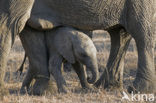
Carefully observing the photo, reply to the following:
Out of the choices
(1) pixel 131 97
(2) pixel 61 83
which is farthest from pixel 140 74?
(2) pixel 61 83

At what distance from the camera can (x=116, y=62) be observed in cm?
655

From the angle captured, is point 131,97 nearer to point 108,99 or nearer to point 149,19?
point 108,99

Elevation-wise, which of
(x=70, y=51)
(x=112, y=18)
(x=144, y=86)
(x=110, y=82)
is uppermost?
(x=112, y=18)

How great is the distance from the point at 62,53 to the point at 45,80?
461 mm

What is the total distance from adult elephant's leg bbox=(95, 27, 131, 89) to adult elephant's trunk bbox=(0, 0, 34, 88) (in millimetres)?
1993

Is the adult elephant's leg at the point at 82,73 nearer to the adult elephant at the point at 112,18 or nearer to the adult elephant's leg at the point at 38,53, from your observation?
the adult elephant at the point at 112,18

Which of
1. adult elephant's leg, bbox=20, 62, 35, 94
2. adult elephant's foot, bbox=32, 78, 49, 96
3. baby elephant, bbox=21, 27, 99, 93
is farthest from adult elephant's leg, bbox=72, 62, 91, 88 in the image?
adult elephant's leg, bbox=20, 62, 35, 94

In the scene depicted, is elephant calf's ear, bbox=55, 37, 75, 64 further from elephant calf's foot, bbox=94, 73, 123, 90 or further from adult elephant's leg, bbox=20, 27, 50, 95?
elephant calf's foot, bbox=94, 73, 123, 90

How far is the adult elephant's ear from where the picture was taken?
5.68 m

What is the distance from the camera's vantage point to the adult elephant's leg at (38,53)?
5744 millimetres

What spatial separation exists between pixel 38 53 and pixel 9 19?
1.03 meters

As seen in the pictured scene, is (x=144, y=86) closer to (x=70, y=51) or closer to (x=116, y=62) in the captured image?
(x=116, y=62)

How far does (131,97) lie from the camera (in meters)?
5.19

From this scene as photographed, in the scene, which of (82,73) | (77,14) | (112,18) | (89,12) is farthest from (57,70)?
(112,18)
